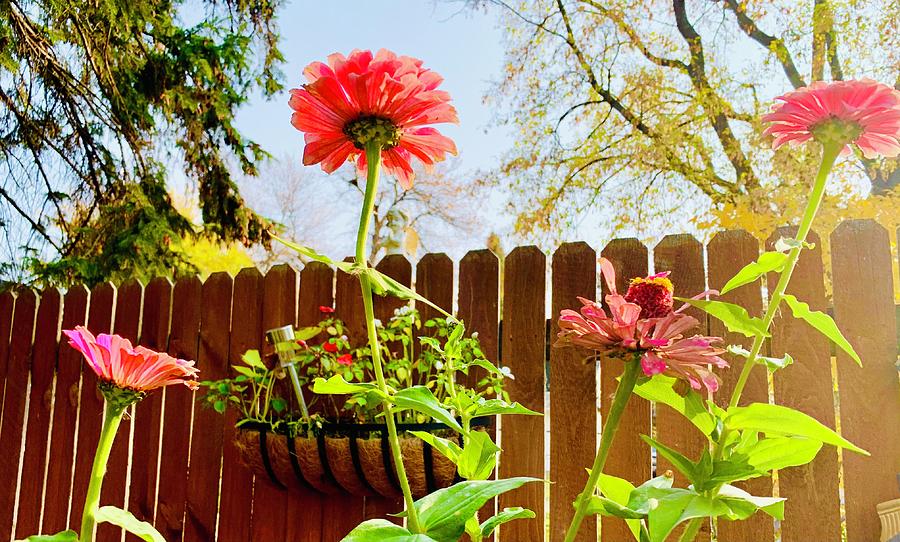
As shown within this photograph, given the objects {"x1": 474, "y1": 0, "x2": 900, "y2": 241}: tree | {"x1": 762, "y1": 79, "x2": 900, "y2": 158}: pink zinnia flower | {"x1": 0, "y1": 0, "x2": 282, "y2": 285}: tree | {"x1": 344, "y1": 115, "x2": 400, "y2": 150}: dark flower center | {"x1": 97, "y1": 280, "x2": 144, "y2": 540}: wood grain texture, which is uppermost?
{"x1": 474, "y1": 0, "x2": 900, "y2": 241}: tree

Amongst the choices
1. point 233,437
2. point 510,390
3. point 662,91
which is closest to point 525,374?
point 510,390

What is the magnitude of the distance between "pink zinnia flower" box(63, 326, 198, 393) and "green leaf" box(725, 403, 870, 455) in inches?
17.1

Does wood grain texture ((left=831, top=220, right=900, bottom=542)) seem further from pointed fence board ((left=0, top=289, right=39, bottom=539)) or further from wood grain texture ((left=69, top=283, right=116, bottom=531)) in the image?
pointed fence board ((left=0, top=289, right=39, bottom=539))

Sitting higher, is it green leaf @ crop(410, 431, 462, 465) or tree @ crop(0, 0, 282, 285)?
tree @ crop(0, 0, 282, 285)

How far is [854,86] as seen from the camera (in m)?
0.61

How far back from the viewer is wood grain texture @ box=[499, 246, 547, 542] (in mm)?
2041

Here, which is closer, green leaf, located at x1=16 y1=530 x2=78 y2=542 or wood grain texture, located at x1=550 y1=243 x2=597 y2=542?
green leaf, located at x1=16 y1=530 x2=78 y2=542

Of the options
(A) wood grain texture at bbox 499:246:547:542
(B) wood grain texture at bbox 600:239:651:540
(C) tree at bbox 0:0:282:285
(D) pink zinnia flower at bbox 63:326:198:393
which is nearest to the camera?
(D) pink zinnia flower at bbox 63:326:198:393

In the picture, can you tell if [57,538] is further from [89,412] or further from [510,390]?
[89,412]

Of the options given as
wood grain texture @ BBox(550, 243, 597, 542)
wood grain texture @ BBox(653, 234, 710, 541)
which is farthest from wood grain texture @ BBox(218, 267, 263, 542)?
wood grain texture @ BBox(653, 234, 710, 541)

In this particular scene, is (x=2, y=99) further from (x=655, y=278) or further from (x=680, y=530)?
(x=655, y=278)

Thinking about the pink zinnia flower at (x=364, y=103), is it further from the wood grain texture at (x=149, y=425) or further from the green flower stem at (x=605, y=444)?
the wood grain texture at (x=149, y=425)

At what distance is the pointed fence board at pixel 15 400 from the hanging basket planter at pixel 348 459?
57.3 inches

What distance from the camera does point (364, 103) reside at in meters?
0.54
